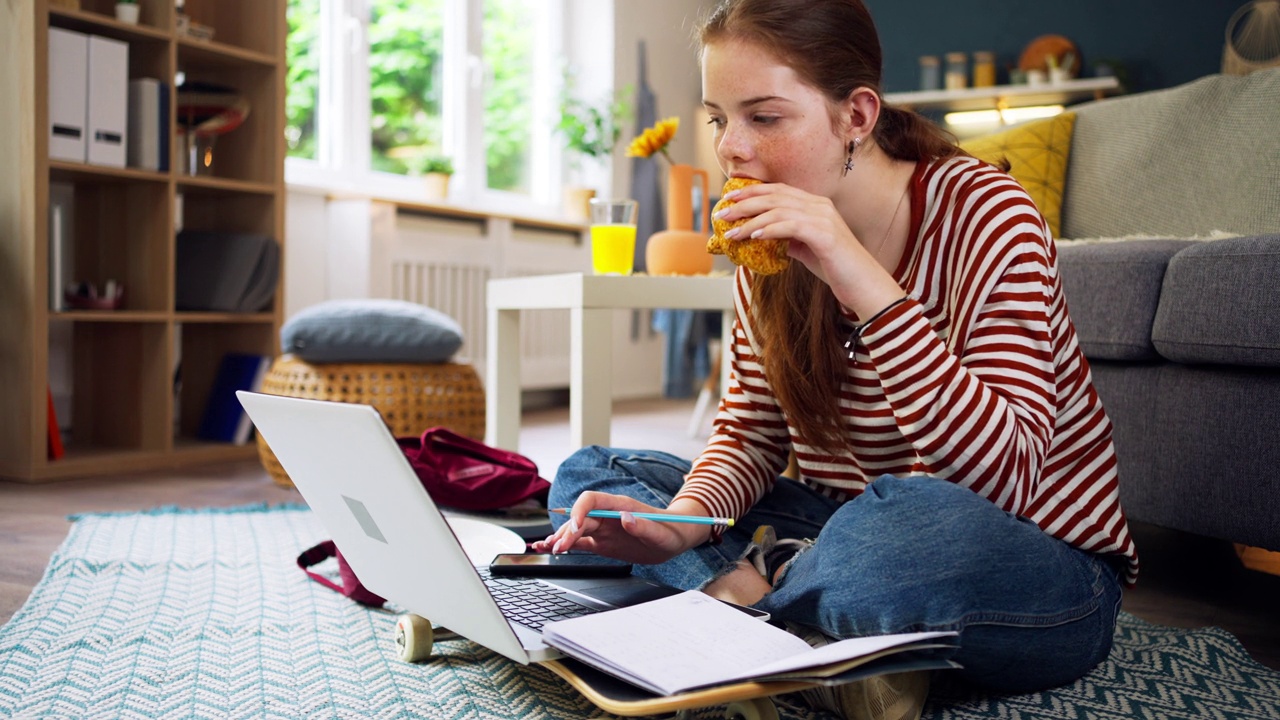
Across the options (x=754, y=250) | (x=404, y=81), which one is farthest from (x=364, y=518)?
(x=404, y=81)

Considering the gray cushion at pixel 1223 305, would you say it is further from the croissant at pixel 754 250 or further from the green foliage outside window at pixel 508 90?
the green foliage outside window at pixel 508 90

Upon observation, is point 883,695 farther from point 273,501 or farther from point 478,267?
point 478,267

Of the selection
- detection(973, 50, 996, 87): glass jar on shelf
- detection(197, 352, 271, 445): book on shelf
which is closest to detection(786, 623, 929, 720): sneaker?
detection(197, 352, 271, 445): book on shelf

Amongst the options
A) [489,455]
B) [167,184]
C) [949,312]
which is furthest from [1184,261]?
[167,184]

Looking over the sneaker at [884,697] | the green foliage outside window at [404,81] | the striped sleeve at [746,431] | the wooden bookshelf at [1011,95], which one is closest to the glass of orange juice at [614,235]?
the striped sleeve at [746,431]

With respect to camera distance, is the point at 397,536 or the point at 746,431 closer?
the point at 397,536

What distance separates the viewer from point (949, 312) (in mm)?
1046

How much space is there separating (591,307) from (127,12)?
1.72 metres

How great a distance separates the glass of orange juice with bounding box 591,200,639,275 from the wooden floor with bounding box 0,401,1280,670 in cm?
85

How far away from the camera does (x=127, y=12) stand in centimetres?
263

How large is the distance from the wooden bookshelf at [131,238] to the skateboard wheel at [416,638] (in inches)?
64.2

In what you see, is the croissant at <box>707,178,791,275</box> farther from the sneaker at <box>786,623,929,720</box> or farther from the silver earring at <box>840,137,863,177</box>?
the sneaker at <box>786,623,929,720</box>

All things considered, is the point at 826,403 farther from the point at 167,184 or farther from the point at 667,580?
the point at 167,184

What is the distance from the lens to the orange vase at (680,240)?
77.4 inches
